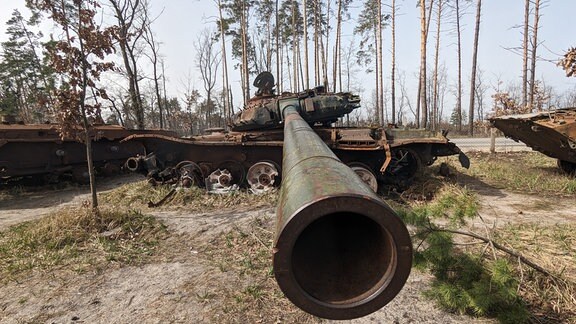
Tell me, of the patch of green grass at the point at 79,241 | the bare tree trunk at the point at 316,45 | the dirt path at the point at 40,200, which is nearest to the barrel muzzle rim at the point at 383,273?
the patch of green grass at the point at 79,241

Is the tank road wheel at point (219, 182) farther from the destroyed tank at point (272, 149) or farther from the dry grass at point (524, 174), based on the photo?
the dry grass at point (524, 174)

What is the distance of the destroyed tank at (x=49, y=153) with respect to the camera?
8.99m

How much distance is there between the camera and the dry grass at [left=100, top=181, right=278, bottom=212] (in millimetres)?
7145

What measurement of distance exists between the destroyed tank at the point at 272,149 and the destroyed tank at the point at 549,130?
2.29 meters

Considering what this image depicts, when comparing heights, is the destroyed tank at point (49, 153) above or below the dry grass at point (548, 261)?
above

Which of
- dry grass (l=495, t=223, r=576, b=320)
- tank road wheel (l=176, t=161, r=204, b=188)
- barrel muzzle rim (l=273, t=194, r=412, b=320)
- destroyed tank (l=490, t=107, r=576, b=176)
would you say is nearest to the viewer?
barrel muzzle rim (l=273, t=194, r=412, b=320)

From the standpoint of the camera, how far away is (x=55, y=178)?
10.1 metres

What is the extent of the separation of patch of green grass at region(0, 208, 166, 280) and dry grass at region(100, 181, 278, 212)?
1419 mm

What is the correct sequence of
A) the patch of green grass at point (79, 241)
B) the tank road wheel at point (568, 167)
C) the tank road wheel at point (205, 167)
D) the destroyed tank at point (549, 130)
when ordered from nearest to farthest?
the patch of green grass at point (79, 241) < the destroyed tank at point (549, 130) < the tank road wheel at point (205, 167) < the tank road wheel at point (568, 167)

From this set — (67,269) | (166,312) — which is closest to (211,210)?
(67,269)

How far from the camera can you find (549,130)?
306 inches

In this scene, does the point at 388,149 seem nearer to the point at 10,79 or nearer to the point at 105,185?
the point at 105,185

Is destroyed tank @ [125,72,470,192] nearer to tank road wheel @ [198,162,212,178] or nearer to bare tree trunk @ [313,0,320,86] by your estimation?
tank road wheel @ [198,162,212,178]

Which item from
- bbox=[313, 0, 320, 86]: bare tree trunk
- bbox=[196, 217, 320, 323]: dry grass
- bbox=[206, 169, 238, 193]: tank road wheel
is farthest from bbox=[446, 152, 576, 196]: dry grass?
bbox=[313, 0, 320, 86]: bare tree trunk
